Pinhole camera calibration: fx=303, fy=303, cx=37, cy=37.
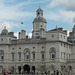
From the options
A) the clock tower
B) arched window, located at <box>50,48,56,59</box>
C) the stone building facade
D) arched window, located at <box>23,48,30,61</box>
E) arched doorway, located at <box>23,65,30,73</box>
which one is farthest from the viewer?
the clock tower

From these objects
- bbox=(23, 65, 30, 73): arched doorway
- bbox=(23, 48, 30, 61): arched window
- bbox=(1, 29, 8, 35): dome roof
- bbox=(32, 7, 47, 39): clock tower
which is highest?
bbox=(32, 7, 47, 39): clock tower

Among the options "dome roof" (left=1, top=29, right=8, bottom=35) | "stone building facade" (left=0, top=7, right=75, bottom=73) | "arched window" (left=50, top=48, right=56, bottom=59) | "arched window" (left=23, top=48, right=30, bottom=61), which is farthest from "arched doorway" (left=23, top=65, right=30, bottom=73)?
"dome roof" (left=1, top=29, right=8, bottom=35)

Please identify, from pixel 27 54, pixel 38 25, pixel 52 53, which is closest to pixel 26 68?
pixel 27 54

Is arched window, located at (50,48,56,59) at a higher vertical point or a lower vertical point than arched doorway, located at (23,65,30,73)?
higher

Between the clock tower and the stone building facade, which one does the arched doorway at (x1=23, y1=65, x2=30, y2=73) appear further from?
the clock tower

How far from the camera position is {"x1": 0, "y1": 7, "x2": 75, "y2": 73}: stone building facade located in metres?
87.8

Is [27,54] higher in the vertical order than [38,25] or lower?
lower

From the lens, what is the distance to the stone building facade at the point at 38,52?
87750 millimetres

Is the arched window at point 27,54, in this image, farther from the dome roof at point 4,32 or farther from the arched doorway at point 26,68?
the dome roof at point 4,32

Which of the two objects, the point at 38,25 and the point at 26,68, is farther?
the point at 38,25

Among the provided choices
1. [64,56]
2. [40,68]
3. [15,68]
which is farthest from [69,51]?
[15,68]

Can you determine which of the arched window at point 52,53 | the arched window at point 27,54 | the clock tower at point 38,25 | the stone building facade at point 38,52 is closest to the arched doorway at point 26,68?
the stone building facade at point 38,52

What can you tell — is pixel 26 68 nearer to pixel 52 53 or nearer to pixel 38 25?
pixel 52 53

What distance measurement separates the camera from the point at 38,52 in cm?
9106
